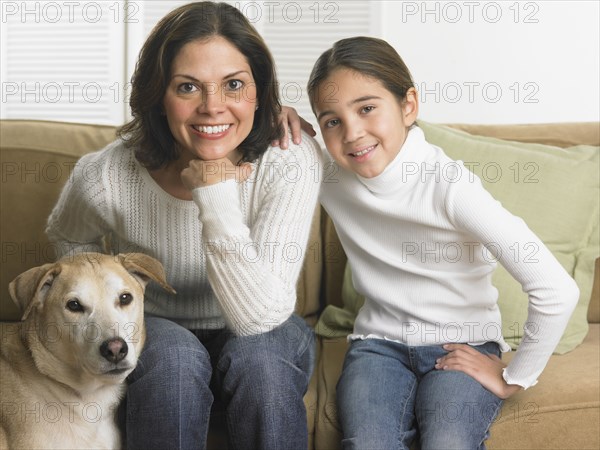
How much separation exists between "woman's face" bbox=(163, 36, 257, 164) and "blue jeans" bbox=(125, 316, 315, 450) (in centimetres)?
47

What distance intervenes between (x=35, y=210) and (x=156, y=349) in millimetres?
872

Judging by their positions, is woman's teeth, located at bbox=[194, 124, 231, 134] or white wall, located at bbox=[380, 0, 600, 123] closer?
woman's teeth, located at bbox=[194, 124, 231, 134]

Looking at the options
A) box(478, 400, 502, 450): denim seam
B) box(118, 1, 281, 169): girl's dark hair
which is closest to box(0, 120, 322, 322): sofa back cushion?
box(118, 1, 281, 169): girl's dark hair

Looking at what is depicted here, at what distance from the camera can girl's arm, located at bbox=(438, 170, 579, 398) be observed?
182 centimetres

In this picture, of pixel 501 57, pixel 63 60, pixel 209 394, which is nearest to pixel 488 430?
pixel 209 394

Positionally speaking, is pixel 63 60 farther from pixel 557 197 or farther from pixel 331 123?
pixel 557 197

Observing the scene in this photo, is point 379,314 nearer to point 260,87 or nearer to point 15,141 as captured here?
point 260,87

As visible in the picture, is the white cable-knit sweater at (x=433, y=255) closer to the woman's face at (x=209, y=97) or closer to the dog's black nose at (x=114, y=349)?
the woman's face at (x=209, y=97)

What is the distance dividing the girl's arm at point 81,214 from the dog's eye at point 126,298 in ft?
1.05

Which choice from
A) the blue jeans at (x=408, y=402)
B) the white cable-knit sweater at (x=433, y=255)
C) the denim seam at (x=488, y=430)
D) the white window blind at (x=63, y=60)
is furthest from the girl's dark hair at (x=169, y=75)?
the white window blind at (x=63, y=60)

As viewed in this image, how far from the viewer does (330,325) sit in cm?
242

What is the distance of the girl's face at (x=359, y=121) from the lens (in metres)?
1.93

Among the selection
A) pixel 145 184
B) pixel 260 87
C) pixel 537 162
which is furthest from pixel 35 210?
pixel 537 162

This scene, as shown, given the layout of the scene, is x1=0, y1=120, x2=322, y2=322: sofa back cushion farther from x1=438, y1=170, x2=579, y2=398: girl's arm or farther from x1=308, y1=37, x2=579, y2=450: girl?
x1=438, y1=170, x2=579, y2=398: girl's arm
